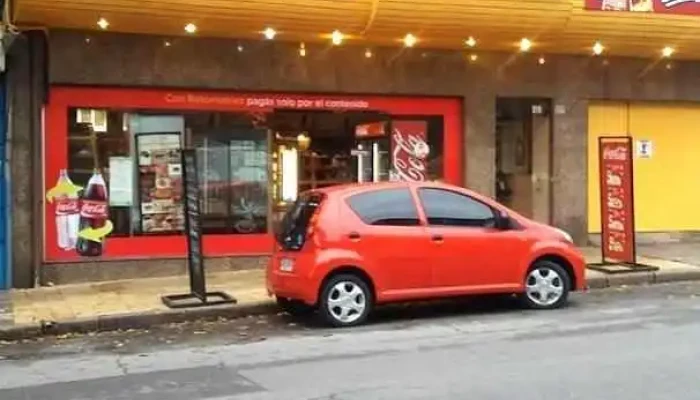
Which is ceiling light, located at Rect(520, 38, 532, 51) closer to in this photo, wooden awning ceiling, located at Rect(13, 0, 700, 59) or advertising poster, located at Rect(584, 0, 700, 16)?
wooden awning ceiling, located at Rect(13, 0, 700, 59)

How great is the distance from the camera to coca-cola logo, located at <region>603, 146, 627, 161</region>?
48.4 feet

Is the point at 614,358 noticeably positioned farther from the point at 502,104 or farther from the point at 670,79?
the point at 670,79

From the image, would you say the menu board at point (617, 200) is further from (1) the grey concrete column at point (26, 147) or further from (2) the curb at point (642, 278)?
(1) the grey concrete column at point (26, 147)

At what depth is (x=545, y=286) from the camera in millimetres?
12094

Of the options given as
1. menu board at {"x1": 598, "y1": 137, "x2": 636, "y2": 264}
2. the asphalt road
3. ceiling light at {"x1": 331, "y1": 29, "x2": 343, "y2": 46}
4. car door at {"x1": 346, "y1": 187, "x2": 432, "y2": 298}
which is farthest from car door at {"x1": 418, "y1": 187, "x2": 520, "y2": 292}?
ceiling light at {"x1": 331, "y1": 29, "x2": 343, "y2": 46}

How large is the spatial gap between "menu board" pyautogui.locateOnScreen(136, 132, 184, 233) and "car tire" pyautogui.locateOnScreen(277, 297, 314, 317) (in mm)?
3727

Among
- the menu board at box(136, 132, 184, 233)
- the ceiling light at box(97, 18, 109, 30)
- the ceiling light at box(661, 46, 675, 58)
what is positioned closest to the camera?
the ceiling light at box(97, 18, 109, 30)

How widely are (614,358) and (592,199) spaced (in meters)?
9.34

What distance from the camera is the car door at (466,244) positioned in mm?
11570

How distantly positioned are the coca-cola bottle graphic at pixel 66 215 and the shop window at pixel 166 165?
16 cm

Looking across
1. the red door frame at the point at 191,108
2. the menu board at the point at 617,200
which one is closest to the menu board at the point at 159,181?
the red door frame at the point at 191,108

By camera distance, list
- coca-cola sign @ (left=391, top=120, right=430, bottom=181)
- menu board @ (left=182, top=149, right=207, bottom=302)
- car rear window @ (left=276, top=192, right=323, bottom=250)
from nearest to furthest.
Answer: car rear window @ (left=276, top=192, right=323, bottom=250) → menu board @ (left=182, top=149, right=207, bottom=302) → coca-cola sign @ (left=391, top=120, right=430, bottom=181)

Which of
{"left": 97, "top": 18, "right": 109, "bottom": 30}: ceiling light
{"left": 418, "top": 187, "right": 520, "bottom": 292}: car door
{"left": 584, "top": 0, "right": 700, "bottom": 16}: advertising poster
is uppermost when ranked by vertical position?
{"left": 584, "top": 0, "right": 700, "bottom": 16}: advertising poster

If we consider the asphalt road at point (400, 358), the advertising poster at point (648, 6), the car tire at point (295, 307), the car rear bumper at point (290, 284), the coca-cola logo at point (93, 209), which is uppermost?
the advertising poster at point (648, 6)
